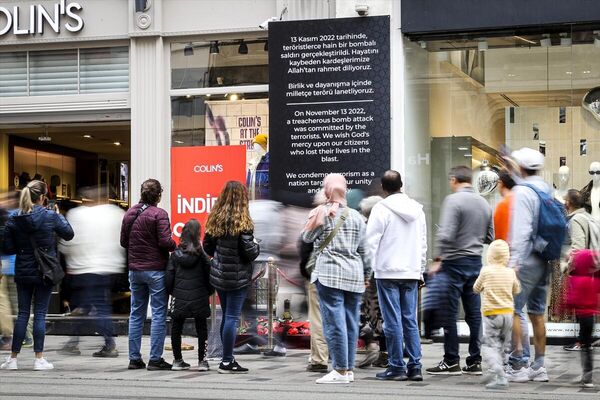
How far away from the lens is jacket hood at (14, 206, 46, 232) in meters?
11.7

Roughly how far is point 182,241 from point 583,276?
12.6ft

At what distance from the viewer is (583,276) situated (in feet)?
32.3

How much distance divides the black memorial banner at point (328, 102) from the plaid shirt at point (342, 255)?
176 inches

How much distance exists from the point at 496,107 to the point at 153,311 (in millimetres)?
5810

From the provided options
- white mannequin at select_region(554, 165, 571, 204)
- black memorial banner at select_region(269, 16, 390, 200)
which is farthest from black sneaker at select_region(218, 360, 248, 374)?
white mannequin at select_region(554, 165, 571, 204)

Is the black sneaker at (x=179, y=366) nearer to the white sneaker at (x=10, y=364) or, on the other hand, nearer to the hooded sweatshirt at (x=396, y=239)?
the white sneaker at (x=10, y=364)

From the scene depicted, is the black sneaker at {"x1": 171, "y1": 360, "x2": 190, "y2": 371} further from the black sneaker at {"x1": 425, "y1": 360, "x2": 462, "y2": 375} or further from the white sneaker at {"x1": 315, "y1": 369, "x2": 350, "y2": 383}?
the black sneaker at {"x1": 425, "y1": 360, "x2": 462, "y2": 375}

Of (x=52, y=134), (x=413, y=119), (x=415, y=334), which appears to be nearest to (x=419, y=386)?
(x=415, y=334)

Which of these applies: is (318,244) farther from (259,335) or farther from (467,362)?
(259,335)

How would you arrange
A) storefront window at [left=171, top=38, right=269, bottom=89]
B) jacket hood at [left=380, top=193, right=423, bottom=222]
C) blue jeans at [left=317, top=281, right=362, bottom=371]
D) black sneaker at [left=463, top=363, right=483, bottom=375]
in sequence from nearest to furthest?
blue jeans at [left=317, top=281, right=362, bottom=371], jacket hood at [left=380, top=193, right=423, bottom=222], black sneaker at [left=463, top=363, right=483, bottom=375], storefront window at [left=171, top=38, right=269, bottom=89]

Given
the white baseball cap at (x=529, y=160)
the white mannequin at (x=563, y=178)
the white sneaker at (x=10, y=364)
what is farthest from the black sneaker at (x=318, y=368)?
the white mannequin at (x=563, y=178)

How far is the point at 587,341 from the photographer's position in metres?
9.77

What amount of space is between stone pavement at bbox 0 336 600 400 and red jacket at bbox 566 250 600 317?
0.67 metres

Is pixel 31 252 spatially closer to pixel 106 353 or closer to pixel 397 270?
pixel 106 353
